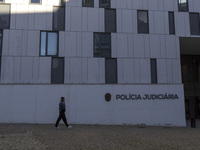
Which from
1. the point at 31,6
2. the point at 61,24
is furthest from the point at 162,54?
the point at 31,6

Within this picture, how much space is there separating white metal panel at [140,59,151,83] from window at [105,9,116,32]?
3297 mm

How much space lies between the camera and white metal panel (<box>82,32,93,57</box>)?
15.3 m

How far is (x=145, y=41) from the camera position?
52.8ft

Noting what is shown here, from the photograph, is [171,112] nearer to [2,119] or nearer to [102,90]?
[102,90]

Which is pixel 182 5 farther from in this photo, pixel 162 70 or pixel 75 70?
pixel 75 70

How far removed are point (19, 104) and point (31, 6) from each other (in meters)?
6.94

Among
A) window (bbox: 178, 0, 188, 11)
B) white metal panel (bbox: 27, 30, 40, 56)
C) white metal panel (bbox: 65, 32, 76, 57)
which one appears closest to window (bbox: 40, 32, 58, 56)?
white metal panel (bbox: 27, 30, 40, 56)

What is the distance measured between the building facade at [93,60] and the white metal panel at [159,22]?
0.08m

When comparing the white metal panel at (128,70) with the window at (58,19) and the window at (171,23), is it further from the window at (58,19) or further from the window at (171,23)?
the window at (58,19)

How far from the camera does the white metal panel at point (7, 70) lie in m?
14.3

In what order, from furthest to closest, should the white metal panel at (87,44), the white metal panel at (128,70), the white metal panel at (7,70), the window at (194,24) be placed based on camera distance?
the window at (194,24) → the white metal panel at (128,70) → the white metal panel at (87,44) → the white metal panel at (7,70)

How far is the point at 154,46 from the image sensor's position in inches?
635

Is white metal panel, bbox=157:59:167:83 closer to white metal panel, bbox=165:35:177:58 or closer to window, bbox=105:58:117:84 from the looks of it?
Answer: white metal panel, bbox=165:35:177:58

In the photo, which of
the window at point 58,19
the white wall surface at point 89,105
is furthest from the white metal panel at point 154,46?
the window at point 58,19
